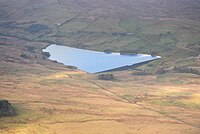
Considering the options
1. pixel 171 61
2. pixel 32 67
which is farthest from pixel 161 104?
pixel 171 61

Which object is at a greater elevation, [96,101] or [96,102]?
[96,101]

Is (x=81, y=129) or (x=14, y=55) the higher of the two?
(x=14, y=55)

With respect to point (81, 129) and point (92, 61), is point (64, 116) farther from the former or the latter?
point (92, 61)

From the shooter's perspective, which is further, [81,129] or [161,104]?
[161,104]

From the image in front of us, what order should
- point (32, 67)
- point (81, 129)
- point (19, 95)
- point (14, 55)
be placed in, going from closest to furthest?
1. point (81, 129)
2. point (19, 95)
3. point (32, 67)
4. point (14, 55)

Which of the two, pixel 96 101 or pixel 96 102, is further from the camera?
pixel 96 101

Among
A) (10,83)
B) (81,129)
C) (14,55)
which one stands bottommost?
(81,129)

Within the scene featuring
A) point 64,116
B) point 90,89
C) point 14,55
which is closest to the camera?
point 64,116
